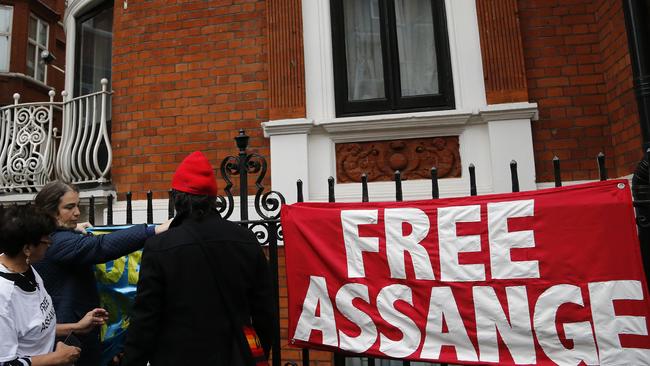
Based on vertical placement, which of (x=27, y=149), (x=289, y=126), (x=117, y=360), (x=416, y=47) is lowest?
(x=117, y=360)

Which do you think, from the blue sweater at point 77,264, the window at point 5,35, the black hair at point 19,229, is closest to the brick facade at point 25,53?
the window at point 5,35

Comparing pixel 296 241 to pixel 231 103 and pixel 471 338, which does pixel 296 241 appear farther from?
pixel 231 103

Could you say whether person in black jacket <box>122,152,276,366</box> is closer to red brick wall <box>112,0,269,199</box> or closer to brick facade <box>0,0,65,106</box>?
red brick wall <box>112,0,269,199</box>

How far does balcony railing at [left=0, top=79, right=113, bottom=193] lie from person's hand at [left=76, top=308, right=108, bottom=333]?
9.86 feet

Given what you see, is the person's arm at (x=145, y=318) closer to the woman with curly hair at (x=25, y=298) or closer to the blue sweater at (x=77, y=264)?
the woman with curly hair at (x=25, y=298)

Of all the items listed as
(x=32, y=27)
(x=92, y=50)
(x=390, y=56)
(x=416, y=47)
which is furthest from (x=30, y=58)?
(x=416, y=47)

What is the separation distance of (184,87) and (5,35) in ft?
42.1

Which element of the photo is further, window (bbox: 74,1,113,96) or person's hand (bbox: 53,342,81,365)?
window (bbox: 74,1,113,96)

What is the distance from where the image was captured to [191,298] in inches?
77.0

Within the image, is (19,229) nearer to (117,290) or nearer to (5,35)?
(117,290)

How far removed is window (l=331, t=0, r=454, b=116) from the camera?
458 cm

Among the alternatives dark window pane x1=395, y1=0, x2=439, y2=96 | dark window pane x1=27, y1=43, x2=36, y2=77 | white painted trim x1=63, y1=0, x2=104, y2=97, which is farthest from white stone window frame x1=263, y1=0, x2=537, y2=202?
dark window pane x1=27, y1=43, x2=36, y2=77

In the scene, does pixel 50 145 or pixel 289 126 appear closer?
pixel 289 126

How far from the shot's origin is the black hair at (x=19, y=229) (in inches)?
76.7
